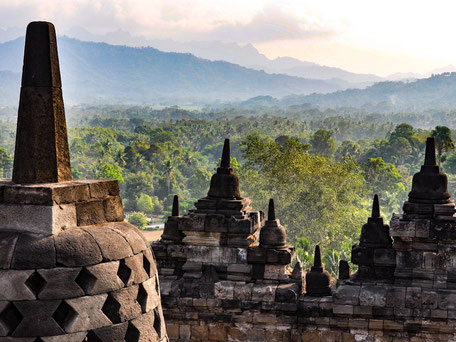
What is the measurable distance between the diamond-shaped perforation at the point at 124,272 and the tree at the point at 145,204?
75779 millimetres

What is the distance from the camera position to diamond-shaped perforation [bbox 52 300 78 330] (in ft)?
13.7

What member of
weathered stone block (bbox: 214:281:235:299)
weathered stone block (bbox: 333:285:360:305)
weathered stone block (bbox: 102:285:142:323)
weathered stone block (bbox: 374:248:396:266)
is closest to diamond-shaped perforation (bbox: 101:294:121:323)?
weathered stone block (bbox: 102:285:142:323)

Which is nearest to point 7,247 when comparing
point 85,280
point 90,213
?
point 85,280

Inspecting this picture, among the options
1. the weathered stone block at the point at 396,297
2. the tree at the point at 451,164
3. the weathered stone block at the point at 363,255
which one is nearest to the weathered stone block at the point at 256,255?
the weathered stone block at the point at 363,255

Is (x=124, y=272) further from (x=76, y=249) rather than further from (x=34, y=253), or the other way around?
(x=34, y=253)

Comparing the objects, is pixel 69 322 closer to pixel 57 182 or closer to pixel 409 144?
pixel 57 182

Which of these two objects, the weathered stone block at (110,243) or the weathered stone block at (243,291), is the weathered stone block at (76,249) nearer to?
the weathered stone block at (110,243)

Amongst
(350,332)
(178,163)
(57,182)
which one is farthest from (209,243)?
(178,163)

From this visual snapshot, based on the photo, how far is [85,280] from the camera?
4.30 metres

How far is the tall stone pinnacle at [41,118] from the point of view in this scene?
184 inches

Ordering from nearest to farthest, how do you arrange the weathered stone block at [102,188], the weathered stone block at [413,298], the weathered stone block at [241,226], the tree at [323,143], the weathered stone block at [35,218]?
the weathered stone block at [35,218] → the weathered stone block at [102,188] → the weathered stone block at [413,298] → the weathered stone block at [241,226] → the tree at [323,143]

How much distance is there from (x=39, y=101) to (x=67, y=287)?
4.61ft

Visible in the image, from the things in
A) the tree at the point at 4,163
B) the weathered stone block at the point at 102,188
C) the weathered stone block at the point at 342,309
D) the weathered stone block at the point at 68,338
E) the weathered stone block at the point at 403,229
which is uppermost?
the weathered stone block at the point at 102,188

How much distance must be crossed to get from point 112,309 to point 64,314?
0.33m
